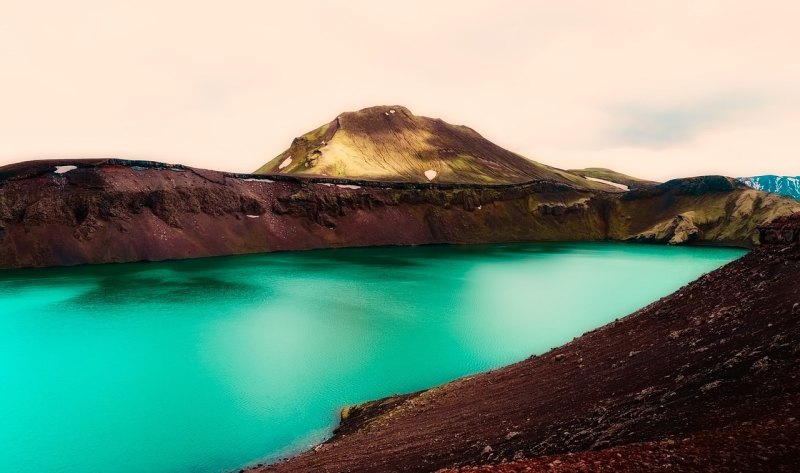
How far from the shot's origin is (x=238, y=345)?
36.0 meters

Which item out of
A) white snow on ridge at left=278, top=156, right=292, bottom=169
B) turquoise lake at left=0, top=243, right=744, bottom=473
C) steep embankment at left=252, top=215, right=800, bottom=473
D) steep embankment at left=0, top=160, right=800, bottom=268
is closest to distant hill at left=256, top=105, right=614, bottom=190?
white snow on ridge at left=278, top=156, right=292, bottom=169

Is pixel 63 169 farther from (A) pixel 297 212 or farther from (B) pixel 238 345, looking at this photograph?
(B) pixel 238 345

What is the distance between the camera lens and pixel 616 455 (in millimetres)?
8758

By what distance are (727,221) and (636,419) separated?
14301 centimetres

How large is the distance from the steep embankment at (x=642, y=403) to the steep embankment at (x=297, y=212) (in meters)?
84.5

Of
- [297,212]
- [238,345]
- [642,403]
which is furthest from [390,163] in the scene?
[642,403]

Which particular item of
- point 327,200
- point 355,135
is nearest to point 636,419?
point 327,200

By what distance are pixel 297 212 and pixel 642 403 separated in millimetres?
108833

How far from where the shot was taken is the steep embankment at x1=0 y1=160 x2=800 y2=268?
85688 millimetres

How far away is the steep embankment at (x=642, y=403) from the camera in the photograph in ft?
27.9

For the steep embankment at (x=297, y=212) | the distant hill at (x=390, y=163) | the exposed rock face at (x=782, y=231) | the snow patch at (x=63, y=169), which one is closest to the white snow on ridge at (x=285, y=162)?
the distant hill at (x=390, y=163)

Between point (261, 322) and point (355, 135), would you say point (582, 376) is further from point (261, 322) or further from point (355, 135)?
point (355, 135)

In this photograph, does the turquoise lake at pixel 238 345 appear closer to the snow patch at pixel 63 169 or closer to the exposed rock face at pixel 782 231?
the exposed rock face at pixel 782 231

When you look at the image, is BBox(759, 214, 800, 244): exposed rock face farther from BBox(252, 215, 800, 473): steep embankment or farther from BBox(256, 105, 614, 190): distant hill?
BBox(256, 105, 614, 190): distant hill
